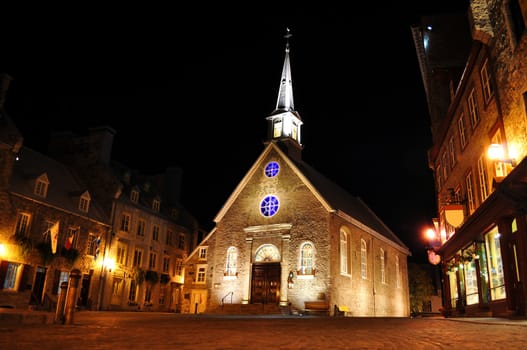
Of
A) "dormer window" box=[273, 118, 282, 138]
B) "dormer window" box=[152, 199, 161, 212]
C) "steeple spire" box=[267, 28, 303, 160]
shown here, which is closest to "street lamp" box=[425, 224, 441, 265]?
"steeple spire" box=[267, 28, 303, 160]

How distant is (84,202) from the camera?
3167 cm

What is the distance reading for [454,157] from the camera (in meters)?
19.6

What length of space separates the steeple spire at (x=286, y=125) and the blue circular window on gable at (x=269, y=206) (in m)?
4.33

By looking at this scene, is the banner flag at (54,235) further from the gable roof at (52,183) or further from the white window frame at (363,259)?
the white window frame at (363,259)

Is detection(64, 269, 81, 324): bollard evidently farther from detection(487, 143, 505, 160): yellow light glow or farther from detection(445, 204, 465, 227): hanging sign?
detection(445, 204, 465, 227): hanging sign

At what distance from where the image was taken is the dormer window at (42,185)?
91.6ft

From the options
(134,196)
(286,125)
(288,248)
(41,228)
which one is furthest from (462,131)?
(134,196)

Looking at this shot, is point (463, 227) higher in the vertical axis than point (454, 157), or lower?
lower

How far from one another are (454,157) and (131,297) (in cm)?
2576

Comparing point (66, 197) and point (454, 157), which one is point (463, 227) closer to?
point (454, 157)

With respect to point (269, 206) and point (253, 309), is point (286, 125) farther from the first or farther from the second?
point (253, 309)

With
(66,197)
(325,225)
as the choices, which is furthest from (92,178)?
(325,225)

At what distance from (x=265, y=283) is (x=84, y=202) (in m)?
14.4

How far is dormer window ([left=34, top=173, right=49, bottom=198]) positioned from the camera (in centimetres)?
2792
